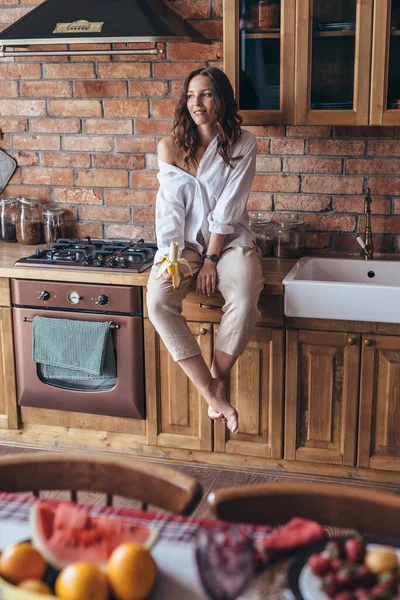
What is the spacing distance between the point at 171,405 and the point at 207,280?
0.59 m

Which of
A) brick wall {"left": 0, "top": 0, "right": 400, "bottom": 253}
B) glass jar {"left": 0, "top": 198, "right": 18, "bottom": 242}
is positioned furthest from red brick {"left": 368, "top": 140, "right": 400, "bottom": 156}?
glass jar {"left": 0, "top": 198, "right": 18, "bottom": 242}

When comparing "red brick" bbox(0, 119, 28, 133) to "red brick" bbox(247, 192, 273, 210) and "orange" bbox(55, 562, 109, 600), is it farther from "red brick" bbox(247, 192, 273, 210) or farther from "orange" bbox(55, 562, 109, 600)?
"orange" bbox(55, 562, 109, 600)

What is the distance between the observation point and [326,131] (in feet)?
10.4

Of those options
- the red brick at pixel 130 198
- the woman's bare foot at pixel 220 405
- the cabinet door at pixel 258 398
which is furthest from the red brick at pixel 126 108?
the woman's bare foot at pixel 220 405

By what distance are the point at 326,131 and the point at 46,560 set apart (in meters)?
2.50

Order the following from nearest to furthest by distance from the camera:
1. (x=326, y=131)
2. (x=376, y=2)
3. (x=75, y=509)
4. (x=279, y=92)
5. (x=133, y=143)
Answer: (x=75, y=509) → (x=376, y=2) → (x=279, y=92) → (x=326, y=131) → (x=133, y=143)

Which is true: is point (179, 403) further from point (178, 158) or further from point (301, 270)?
point (178, 158)

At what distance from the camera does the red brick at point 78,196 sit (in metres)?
3.54

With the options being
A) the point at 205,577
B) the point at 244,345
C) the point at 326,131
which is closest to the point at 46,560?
the point at 205,577

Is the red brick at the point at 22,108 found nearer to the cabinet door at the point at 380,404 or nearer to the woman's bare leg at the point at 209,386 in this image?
the woman's bare leg at the point at 209,386

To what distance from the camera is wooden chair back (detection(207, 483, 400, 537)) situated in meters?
1.25

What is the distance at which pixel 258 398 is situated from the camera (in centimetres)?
A: 299

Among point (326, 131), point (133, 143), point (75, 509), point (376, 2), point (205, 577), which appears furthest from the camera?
point (133, 143)

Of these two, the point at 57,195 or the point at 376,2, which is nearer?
the point at 376,2
